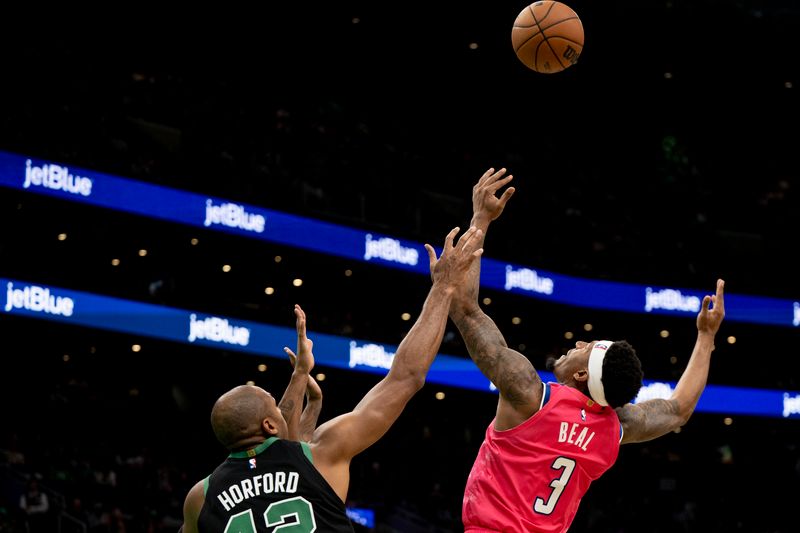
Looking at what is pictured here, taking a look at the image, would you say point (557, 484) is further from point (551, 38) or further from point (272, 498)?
point (551, 38)

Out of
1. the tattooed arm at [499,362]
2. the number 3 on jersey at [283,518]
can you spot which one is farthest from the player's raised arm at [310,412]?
the number 3 on jersey at [283,518]

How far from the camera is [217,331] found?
1959 centimetres

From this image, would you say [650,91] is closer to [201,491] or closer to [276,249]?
[276,249]

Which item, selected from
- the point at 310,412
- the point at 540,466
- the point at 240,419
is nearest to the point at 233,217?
the point at 310,412

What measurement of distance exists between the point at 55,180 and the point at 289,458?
14226mm

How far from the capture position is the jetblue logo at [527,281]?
2402cm

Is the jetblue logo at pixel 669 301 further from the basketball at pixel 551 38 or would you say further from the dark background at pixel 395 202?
the basketball at pixel 551 38

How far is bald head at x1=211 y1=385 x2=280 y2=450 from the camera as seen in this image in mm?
4258

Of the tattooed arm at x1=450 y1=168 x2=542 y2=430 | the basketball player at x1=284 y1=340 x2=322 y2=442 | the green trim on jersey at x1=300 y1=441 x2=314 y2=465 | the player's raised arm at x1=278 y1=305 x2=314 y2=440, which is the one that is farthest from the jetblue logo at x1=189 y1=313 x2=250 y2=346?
the green trim on jersey at x1=300 y1=441 x2=314 y2=465

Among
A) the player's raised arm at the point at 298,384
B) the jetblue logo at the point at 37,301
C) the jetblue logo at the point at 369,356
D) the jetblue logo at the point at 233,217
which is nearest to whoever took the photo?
the player's raised arm at the point at 298,384

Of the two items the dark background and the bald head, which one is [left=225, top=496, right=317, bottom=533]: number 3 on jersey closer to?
the bald head

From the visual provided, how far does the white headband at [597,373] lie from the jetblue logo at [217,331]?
1476 cm

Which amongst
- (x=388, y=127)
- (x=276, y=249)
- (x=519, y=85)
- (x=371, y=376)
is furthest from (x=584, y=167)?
(x=276, y=249)

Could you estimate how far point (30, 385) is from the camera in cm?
2170
